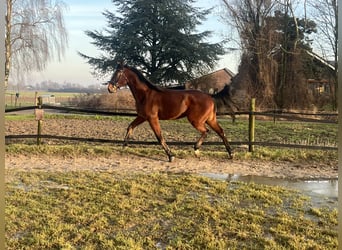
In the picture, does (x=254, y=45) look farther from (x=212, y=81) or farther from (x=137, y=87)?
(x=137, y=87)

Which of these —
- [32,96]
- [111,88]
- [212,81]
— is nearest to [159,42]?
[212,81]

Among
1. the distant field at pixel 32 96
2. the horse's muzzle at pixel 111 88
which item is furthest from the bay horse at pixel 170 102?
the distant field at pixel 32 96

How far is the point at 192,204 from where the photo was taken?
11.5 ft

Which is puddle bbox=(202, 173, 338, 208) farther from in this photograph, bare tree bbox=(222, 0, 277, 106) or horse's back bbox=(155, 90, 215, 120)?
bare tree bbox=(222, 0, 277, 106)

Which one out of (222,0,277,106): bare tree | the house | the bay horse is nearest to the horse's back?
the bay horse

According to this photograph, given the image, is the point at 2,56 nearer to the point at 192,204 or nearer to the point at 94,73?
the point at 192,204

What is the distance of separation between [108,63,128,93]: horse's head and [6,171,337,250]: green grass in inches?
47.7

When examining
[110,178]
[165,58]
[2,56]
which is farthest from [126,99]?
[2,56]

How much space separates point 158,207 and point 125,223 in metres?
0.55

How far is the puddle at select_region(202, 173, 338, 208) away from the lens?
12.8ft

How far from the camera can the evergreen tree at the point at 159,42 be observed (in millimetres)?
6125

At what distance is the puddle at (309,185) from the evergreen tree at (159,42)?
228 centimetres

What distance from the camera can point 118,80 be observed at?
4.61m

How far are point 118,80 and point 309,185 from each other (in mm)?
2866
